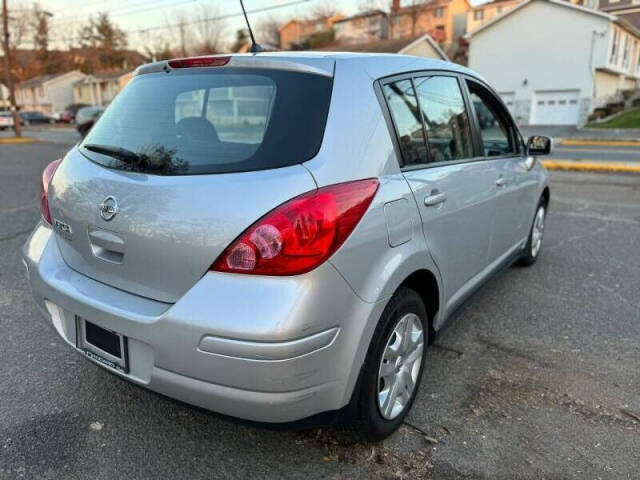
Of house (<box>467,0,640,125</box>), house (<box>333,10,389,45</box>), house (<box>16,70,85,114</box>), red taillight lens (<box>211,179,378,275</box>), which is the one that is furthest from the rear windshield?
house (<box>16,70,85,114</box>)

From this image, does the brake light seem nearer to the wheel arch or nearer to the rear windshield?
the rear windshield

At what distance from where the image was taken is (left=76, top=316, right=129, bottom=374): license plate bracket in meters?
2.06

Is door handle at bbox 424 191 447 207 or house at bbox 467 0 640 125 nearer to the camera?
door handle at bbox 424 191 447 207

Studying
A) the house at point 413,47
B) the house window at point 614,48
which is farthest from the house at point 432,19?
the house window at point 614,48

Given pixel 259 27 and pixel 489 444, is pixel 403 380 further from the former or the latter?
pixel 259 27

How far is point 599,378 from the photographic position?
2.99m

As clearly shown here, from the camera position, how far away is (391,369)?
2363mm

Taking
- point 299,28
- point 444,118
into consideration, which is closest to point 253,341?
point 444,118

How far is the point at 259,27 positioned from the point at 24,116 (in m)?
29.8

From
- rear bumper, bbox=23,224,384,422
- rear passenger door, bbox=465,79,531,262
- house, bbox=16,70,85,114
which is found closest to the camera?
rear bumper, bbox=23,224,384,422

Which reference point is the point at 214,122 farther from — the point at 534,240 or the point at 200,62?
the point at 534,240

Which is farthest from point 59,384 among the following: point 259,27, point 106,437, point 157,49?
point 259,27

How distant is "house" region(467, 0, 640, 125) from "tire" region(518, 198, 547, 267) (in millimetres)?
27578

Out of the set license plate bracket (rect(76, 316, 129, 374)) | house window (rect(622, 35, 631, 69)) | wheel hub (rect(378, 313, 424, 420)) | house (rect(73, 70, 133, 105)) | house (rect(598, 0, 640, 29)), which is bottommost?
wheel hub (rect(378, 313, 424, 420))
